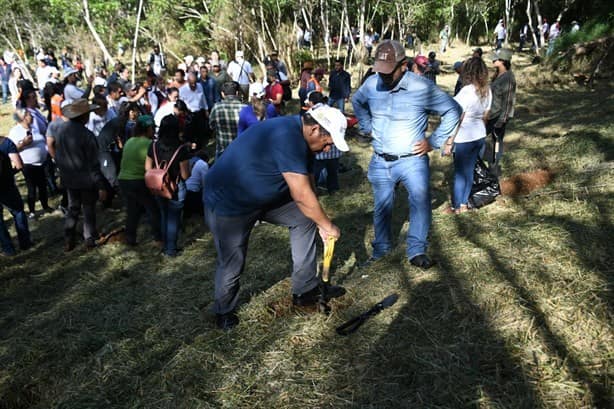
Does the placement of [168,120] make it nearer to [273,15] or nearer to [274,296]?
[274,296]

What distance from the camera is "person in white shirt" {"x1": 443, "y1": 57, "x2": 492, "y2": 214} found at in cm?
519

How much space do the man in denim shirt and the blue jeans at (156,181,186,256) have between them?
8.40 ft

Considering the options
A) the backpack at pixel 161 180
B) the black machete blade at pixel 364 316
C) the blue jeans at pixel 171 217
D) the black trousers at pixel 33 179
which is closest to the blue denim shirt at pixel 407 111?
the black machete blade at pixel 364 316

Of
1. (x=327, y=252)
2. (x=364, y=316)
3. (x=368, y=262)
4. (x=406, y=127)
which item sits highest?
(x=406, y=127)

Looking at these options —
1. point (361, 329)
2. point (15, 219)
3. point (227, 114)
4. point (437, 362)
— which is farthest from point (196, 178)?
point (437, 362)

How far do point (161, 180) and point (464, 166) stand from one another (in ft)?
11.6

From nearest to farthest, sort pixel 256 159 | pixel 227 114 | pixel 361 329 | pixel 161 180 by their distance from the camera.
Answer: pixel 256 159, pixel 361 329, pixel 161 180, pixel 227 114

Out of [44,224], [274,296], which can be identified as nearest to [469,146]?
[274,296]

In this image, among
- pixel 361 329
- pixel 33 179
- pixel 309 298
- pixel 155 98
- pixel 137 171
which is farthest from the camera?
pixel 155 98

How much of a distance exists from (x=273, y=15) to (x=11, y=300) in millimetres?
16236

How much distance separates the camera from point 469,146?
5340 millimetres

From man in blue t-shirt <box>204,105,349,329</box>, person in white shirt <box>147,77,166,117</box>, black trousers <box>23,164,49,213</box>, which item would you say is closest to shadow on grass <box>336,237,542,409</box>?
man in blue t-shirt <box>204,105,349,329</box>

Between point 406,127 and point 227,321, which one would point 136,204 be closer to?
point 227,321

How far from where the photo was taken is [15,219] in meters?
6.05
